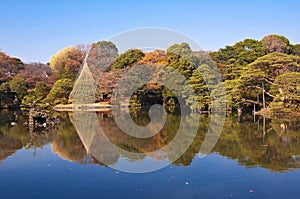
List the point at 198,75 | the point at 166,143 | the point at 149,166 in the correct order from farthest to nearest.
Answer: the point at 198,75, the point at 166,143, the point at 149,166

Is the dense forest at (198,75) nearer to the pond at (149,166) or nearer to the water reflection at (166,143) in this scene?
the water reflection at (166,143)

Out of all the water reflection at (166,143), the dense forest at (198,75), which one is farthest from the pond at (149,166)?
the dense forest at (198,75)

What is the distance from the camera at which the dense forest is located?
16672mm

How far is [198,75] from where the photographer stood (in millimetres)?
18656

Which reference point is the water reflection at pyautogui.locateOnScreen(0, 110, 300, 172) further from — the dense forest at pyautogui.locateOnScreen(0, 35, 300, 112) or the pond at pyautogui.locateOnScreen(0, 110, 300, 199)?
the dense forest at pyautogui.locateOnScreen(0, 35, 300, 112)

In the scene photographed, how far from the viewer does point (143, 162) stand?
269 inches

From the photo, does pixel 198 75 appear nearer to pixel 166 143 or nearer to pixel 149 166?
pixel 166 143

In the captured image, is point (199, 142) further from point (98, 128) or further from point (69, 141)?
point (98, 128)

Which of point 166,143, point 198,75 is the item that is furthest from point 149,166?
point 198,75

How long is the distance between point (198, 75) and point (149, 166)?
12869 mm

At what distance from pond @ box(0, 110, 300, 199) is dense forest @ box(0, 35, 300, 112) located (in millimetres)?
6859

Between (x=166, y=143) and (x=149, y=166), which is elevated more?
(x=166, y=143)

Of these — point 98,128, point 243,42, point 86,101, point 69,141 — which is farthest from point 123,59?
point 69,141

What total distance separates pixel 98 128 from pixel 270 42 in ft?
Answer: 65.4
